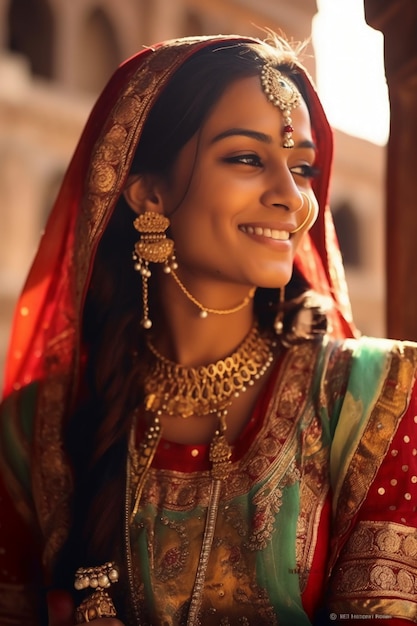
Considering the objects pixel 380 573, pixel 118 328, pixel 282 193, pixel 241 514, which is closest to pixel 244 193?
pixel 282 193

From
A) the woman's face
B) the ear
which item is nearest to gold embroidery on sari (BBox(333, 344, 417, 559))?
the woman's face

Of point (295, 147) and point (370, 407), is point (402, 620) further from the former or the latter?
point (295, 147)

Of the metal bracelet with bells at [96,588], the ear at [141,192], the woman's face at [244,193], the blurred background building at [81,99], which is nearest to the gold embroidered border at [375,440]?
the woman's face at [244,193]

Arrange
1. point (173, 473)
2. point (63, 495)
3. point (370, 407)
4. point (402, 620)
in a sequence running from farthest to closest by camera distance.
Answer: point (63, 495) < point (173, 473) < point (370, 407) < point (402, 620)

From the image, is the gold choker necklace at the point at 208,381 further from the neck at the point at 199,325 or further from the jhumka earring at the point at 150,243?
the jhumka earring at the point at 150,243

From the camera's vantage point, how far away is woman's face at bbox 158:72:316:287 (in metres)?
1.55

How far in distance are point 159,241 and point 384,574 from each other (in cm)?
75

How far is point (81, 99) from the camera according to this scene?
29.0 feet

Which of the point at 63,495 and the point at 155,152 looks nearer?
the point at 155,152

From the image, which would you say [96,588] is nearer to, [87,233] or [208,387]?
[208,387]

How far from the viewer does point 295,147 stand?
5.28 ft

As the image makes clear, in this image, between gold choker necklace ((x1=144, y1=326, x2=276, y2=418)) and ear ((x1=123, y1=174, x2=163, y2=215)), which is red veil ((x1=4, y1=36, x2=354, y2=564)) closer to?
ear ((x1=123, y1=174, x2=163, y2=215))

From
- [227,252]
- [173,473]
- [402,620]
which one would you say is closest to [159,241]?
[227,252]

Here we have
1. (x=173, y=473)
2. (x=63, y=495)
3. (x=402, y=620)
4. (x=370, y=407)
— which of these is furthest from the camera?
(x=63, y=495)
